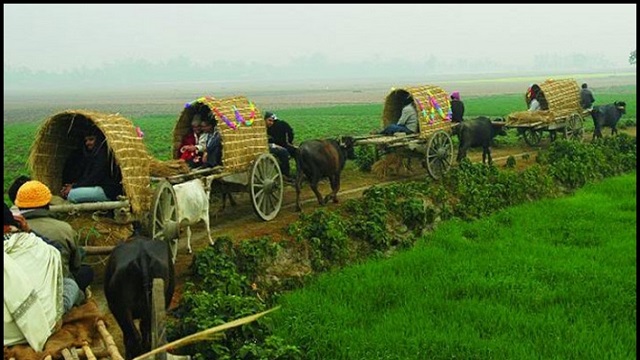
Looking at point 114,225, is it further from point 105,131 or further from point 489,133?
point 489,133

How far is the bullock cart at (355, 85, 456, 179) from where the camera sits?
1394 centimetres

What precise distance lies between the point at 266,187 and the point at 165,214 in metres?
2.87

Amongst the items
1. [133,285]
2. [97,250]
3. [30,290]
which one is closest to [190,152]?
[97,250]

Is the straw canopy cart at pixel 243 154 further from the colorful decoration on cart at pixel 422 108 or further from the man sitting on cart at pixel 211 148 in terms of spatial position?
the colorful decoration on cart at pixel 422 108

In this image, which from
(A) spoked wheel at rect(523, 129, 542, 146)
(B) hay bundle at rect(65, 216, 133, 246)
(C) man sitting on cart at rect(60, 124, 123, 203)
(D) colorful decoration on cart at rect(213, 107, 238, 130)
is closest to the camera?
(B) hay bundle at rect(65, 216, 133, 246)

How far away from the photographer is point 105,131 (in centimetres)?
808

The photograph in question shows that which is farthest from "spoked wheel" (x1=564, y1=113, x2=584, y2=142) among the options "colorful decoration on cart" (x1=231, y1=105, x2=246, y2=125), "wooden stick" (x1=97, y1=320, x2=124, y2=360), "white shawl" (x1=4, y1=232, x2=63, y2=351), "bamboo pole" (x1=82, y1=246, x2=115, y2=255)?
"white shawl" (x1=4, y1=232, x2=63, y2=351)

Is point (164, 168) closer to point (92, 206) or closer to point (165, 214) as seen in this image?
point (165, 214)

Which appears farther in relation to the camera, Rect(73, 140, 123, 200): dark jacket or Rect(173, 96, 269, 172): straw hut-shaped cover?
Rect(173, 96, 269, 172): straw hut-shaped cover

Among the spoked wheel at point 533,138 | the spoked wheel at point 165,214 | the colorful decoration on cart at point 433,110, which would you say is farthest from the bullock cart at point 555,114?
the spoked wheel at point 165,214

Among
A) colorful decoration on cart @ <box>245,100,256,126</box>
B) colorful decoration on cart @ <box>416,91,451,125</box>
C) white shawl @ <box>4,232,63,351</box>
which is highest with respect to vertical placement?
colorful decoration on cart @ <box>245,100,256,126</box>

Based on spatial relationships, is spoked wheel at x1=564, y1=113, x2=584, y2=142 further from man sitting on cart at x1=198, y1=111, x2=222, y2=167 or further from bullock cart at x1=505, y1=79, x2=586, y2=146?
man sitting on cart at x1=198, y1=111, x2=222, y2=167

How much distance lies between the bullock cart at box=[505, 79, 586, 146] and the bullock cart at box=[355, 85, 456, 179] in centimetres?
344

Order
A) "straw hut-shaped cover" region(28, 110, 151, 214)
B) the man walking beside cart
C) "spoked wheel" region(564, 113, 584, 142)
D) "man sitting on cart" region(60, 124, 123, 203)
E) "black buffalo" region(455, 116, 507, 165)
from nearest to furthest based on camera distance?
"straw hut-shaped cover" region(28, 110, 151, 214) < "man sitting on cart" region(60, 124, 123, 203) < the man walking beside cart < "black buffalo" region(455, 116, 507, 165) < "spoked wheel" region(564, 113, 584, 142)
